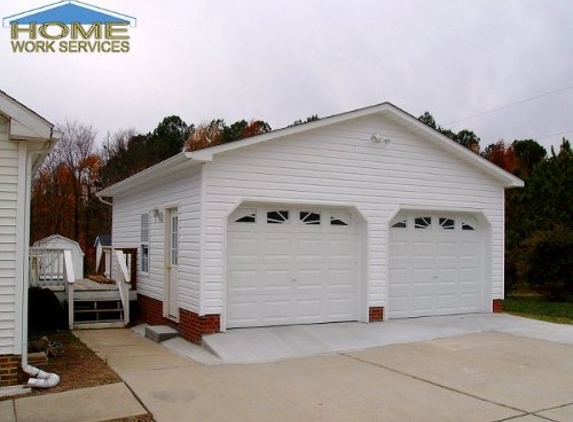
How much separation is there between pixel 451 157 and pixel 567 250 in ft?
20.9

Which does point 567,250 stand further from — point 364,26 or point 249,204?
point 249,204

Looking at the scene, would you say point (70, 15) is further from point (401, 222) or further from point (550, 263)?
point (550, 263)

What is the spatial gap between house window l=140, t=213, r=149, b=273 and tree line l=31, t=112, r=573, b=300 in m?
11.1

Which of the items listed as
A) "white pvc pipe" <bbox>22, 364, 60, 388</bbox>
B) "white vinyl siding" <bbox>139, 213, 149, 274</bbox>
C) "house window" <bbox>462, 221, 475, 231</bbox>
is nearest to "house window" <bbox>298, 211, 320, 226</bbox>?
"house window" <bbox>462, 221, 475, 231</bbox>

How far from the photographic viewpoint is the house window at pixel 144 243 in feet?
43.3

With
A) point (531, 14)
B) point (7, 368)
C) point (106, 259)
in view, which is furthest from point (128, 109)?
point (7, 368)

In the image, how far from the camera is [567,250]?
16453 mm

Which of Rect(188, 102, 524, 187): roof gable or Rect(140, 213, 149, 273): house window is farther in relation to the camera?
Rect(140, 213, 149, 273): house window

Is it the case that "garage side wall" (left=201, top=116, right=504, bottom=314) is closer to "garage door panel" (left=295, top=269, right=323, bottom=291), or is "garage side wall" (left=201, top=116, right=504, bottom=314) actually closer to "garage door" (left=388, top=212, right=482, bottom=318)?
"garage door" (left=388, top=212, right=482, bottom=318)

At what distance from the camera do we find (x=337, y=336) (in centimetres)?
1003

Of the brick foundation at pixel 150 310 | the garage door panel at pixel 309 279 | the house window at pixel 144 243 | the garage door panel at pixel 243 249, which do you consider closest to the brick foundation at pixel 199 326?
the garage door panel at pixel 243 249

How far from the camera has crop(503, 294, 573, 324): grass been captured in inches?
532

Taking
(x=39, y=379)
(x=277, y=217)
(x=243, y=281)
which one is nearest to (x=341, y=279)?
(x=277, y=217)

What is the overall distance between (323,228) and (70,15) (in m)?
9.11
